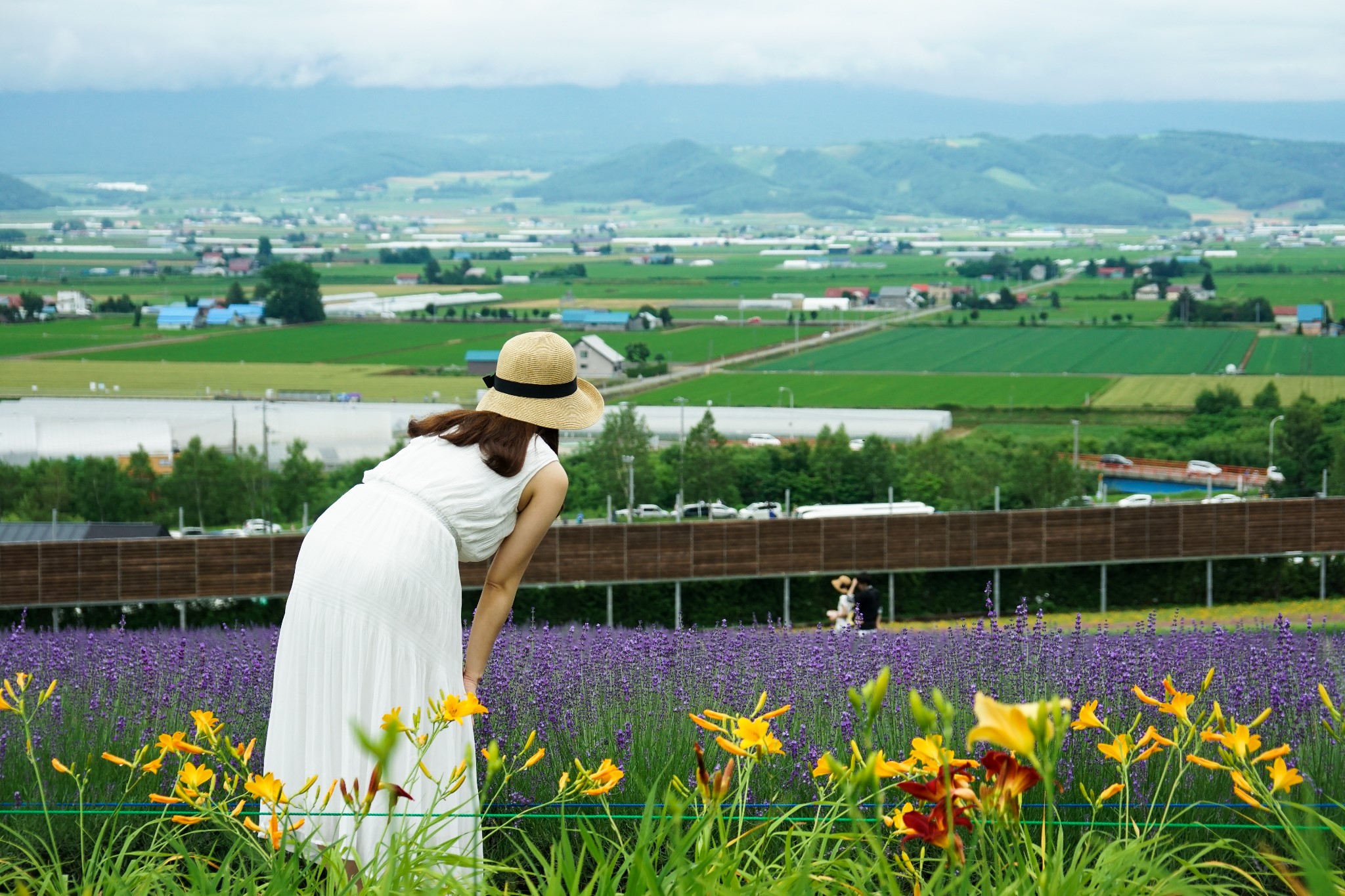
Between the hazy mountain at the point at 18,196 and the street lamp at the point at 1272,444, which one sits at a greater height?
the hazy mountain at the point at 18,196

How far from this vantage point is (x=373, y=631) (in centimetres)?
317

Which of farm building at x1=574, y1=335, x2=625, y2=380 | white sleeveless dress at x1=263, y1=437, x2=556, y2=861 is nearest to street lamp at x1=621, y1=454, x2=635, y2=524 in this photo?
farm building at x1=574, y1=335, x2=625, y2=380

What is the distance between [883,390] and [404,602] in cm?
4578

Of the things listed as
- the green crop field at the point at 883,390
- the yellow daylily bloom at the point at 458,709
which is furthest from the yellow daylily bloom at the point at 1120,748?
the green crop field at the point at 883,390

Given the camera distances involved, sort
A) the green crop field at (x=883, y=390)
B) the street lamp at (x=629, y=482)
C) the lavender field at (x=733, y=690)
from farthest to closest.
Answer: the green crop field at (x=883, y=390), the street lamp at (x=629, y=482), the lavender field at (x=733, y=690)

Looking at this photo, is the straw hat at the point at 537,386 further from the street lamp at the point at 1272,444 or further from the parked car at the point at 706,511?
the street lamp at the point at 1272,444

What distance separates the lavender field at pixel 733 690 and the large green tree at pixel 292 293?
53.9 metres

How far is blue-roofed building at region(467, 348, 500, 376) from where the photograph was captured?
45.3 m

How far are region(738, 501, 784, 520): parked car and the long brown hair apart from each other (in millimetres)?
23946

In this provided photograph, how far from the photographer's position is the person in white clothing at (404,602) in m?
3.16

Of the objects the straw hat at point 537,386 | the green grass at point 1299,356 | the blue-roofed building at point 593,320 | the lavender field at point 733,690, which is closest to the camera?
the straw hat at point 537,386

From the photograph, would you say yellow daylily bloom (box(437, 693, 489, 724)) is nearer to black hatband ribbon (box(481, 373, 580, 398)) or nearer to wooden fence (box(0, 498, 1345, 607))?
black hatband ribbon (box(481, 373, 580, 398))

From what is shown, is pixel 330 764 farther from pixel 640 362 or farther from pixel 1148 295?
pixel 1148 295

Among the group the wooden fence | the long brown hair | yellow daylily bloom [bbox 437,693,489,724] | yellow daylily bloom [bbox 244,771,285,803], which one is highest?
the long brown hair
